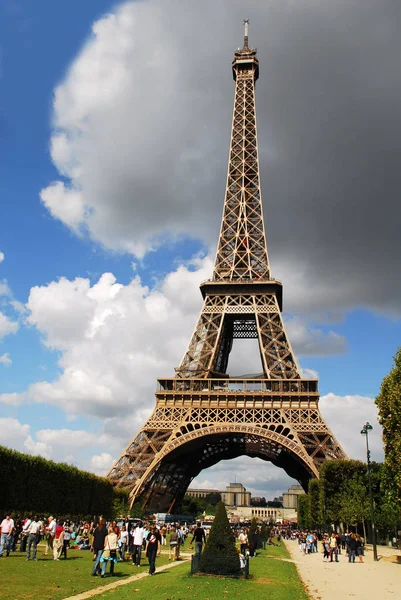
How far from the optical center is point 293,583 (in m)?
19.8

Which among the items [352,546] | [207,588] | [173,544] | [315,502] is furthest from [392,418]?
[315,502]

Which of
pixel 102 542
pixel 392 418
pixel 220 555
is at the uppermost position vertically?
pixel 392 418

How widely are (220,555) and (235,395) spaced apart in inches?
1566

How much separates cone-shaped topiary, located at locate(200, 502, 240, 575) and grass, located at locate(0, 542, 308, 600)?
554mm

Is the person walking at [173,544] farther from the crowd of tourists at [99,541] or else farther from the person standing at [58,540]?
the person standing at [58,540]

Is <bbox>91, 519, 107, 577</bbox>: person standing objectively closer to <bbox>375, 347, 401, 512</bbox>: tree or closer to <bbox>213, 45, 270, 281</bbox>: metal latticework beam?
<bbox>375, 347, 401, 512</bbox>: tree

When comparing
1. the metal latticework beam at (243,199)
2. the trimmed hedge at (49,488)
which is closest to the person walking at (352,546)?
the trimmed hedge at (49,488)

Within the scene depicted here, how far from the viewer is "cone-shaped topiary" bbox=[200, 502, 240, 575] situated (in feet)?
63.8

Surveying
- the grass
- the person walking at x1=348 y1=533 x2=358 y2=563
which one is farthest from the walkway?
the person walking at x1=348 y1=533 x2=358 y2=563

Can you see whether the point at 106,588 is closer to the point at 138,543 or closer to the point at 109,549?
the point at 109,549

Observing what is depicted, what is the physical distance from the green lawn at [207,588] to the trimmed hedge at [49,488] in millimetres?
19698

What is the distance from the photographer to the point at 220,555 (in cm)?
1959

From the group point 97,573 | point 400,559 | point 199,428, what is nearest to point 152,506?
point 199,428

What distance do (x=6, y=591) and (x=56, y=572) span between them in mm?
5498
